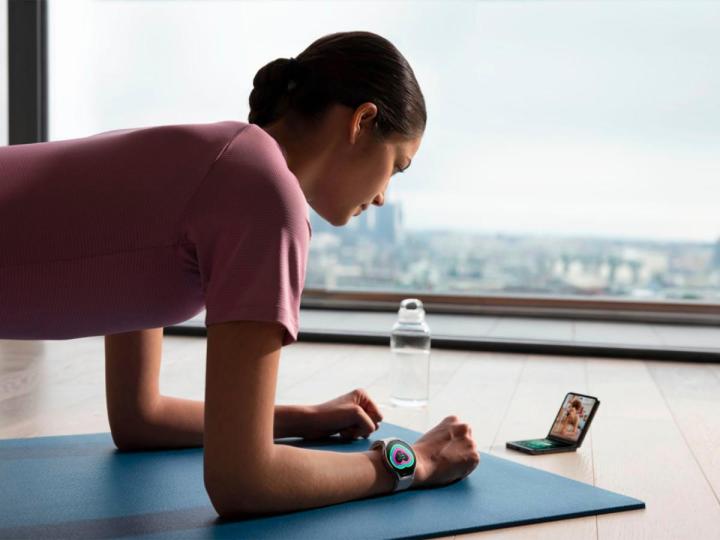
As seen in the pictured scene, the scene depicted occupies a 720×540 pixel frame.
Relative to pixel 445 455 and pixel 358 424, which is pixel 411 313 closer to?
pixel 358 424

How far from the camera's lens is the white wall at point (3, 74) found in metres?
3.93

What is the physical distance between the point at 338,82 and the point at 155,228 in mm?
362

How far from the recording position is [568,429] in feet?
6.28

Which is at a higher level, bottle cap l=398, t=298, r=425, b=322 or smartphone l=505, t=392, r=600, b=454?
bottle cap l=398, t=298, r=425, b=322

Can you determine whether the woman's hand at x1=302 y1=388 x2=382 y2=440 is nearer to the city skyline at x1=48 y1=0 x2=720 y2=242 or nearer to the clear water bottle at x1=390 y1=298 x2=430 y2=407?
the clear water bottle at x1=390 y1=298 x2=430 y2=407

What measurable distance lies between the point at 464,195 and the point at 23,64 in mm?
1921

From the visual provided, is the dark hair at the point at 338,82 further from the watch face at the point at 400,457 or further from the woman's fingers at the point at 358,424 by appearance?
the woman's fingers at the point at 358,424

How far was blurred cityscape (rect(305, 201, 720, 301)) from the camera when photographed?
353 centimetres

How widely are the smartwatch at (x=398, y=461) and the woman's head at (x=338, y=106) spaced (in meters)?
0.41

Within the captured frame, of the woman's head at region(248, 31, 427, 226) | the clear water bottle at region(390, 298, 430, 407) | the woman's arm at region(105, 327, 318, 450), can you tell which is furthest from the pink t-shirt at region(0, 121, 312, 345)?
the clear water bottle at region(390, 298, 430, 407)

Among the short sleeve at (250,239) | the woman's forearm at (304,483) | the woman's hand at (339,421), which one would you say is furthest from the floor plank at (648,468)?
the short sleeve at (250,239)

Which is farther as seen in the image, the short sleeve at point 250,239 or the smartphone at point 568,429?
the smartphone at point 568,429

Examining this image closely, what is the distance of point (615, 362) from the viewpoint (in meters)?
3.21

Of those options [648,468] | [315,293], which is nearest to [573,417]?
[648,468]
